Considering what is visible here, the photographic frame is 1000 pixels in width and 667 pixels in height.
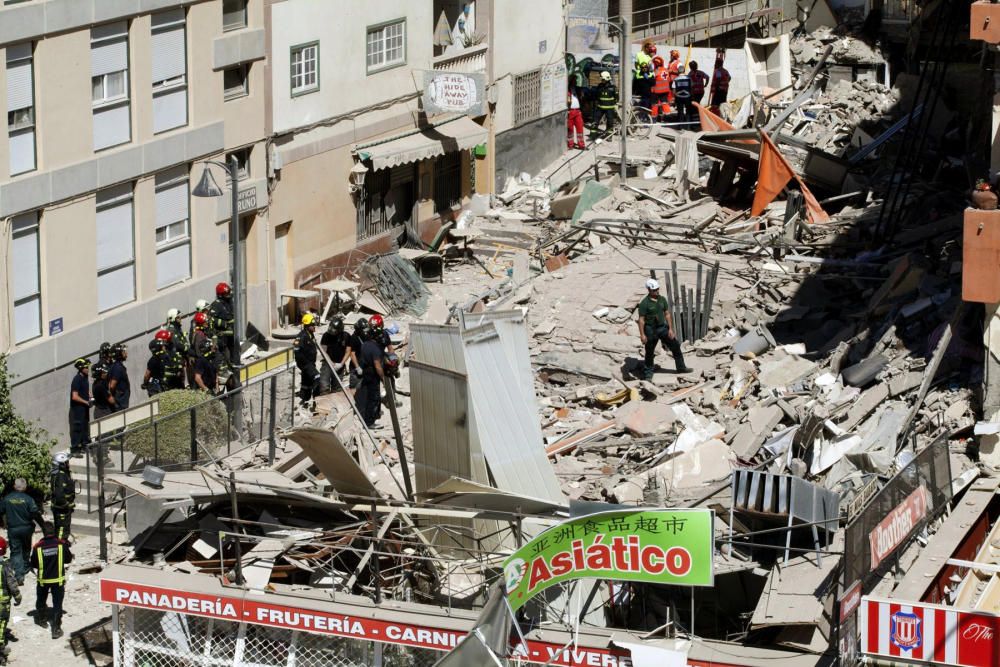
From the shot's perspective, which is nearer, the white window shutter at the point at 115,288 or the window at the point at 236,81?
the white window shutter at the point at 115,288

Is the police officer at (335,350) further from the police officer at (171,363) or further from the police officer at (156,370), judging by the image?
the police officer at (156,370)

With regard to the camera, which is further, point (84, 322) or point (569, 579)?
point (84, 322)

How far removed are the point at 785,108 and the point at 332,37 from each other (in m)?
10.1

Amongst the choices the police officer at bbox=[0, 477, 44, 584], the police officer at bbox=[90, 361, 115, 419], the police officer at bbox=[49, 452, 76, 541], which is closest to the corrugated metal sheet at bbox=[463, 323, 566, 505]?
the police officer at bbox=[49, 452, 76, 541]

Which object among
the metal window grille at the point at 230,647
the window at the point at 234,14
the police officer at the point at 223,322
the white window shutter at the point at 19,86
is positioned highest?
the window at the point at 234,14

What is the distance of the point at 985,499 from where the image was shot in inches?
647

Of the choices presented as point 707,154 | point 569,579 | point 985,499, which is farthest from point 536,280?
point 569,579

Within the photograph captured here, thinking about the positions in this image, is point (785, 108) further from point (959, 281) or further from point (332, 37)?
point (959, 281)

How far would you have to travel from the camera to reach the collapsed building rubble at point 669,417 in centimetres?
1468

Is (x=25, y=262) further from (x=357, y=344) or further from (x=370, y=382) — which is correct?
(x=370, y=382)

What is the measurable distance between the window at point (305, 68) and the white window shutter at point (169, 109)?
3183mm

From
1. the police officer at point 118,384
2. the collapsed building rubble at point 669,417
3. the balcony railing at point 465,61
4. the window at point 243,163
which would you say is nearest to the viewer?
the collapsed building rubble at point 669,417

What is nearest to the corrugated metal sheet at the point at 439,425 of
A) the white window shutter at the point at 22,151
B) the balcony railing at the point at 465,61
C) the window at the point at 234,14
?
the white window shutter at the point at 22,151

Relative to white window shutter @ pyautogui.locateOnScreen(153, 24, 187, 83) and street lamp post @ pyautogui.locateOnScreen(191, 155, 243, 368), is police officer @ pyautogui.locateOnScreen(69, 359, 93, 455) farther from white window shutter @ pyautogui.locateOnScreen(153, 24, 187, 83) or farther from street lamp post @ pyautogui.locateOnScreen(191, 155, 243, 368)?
white window shutter @ pyautogui.locateOnScreen(153, 24, 187, 83)
